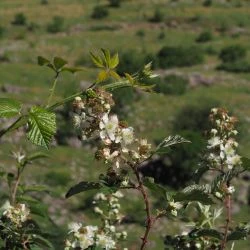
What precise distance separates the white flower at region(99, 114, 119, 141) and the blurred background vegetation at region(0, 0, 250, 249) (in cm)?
294

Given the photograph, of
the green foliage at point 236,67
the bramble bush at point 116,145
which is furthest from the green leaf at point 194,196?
the green foliage at point 236,67

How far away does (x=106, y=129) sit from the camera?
2070 millimetres

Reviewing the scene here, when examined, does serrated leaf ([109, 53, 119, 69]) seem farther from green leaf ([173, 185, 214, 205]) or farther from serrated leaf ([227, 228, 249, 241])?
serrated leaf ([227, 228, 249, 241])

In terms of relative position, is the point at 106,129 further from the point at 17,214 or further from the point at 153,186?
the point at 17,214

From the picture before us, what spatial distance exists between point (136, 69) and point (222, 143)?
33.6 metres

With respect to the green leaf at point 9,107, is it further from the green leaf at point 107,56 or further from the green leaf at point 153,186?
the green leaf at point 153,186

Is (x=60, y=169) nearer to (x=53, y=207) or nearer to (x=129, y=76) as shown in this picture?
(x=53, y=207)

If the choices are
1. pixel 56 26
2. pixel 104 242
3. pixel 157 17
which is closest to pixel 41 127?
pixel 104 242

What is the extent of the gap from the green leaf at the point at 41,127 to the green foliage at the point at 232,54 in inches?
1368

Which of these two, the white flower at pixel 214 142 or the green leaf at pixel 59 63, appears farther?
the white flower at pixel 214 142

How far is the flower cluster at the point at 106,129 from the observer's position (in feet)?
6.78

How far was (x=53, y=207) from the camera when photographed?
19094 mm

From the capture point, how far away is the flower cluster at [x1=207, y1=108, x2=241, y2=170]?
235 cm

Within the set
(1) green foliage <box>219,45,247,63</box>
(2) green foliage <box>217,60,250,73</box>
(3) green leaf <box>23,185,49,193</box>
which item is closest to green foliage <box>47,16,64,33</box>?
(1) green foliage <box>219,45,247,63</box>
